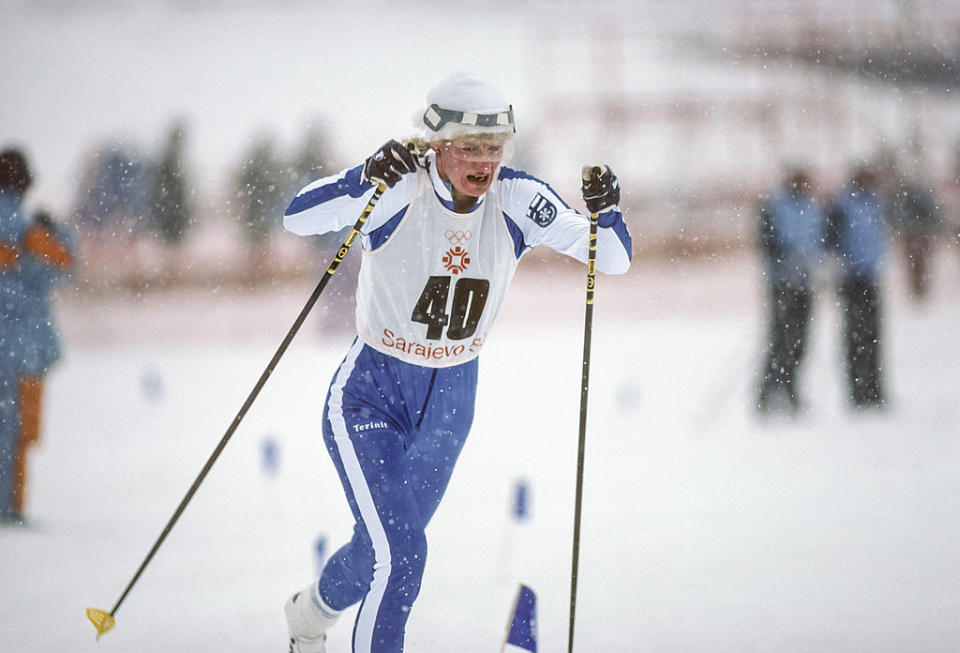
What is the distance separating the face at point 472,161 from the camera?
2.14 metres

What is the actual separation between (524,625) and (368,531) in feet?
1.97

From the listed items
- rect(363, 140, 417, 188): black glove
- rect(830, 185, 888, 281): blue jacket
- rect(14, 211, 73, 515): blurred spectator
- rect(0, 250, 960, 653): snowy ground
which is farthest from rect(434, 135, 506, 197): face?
rect(830, 185, 888, 281): blue jacket

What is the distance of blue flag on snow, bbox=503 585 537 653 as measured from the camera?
8.09 ft

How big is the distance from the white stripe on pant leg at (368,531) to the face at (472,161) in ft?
1.83

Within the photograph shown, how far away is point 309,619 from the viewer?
2346 mm

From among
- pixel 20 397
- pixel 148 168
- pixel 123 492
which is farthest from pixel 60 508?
pixel 148 168

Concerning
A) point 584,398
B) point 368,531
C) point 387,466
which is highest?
point 584,398

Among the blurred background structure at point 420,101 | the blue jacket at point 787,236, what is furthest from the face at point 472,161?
the blurred background structure at point 420,101

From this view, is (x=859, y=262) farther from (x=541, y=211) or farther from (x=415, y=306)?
(x=415, y=306)

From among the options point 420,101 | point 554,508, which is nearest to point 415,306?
point 554,508

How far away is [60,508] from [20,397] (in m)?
0.73

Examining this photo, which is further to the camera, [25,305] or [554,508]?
[554,508]

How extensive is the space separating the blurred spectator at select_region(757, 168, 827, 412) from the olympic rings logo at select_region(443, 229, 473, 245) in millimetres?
3772

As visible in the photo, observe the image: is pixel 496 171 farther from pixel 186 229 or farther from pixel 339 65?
pixel 339 65
